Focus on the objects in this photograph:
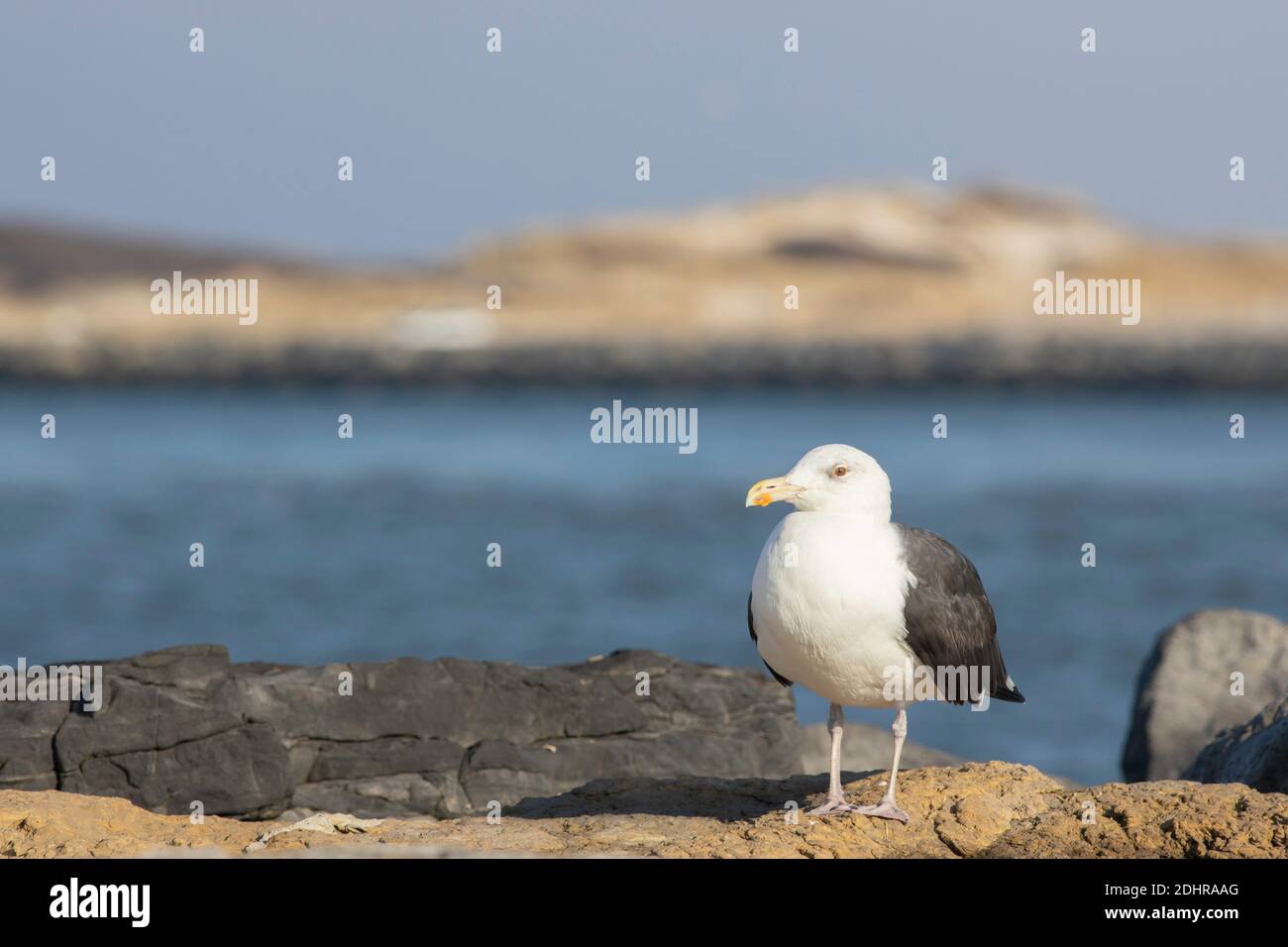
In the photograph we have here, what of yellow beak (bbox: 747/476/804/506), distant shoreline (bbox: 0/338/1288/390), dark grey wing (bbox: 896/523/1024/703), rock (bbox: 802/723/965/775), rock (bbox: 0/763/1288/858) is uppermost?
distant shoreline (bbox: 0/338/1288/390)

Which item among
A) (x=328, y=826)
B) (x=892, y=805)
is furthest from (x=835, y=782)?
(x=328, y=826)

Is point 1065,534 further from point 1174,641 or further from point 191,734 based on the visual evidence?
point 191,734

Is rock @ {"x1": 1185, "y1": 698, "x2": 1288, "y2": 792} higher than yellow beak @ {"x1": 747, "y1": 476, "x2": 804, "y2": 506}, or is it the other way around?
yellow beak @ {"x1": 747, "y1": 476, "x2": 804, "y2": 506}

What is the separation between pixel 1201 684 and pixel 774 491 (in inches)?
212

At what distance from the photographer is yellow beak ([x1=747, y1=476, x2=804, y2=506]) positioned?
7.34 meters

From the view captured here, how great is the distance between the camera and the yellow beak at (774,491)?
734cm

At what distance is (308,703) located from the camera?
366 inches

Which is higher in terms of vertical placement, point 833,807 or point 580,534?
point 580,534

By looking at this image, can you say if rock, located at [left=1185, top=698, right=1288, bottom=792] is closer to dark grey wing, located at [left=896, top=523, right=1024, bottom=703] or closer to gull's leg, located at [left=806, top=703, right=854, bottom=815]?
dark grey wing, located at [left=896, top=523, right=1024, bottom=703]

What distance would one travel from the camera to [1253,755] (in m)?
8.91

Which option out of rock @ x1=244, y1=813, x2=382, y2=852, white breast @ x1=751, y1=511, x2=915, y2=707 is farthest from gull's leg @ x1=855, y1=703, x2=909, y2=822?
rock @ x1=244, y1=813, x2=382, y2=852

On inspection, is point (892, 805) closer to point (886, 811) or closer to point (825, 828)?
point (886, 811)

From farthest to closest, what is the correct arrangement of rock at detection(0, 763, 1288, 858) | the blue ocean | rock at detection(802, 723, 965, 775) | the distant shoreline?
the distant shoreline → the blue ocean → rock at detection(802, 723, 965, 775) → rock at detection(0, 763, 1288, 858)

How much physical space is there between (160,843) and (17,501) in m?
36.4
